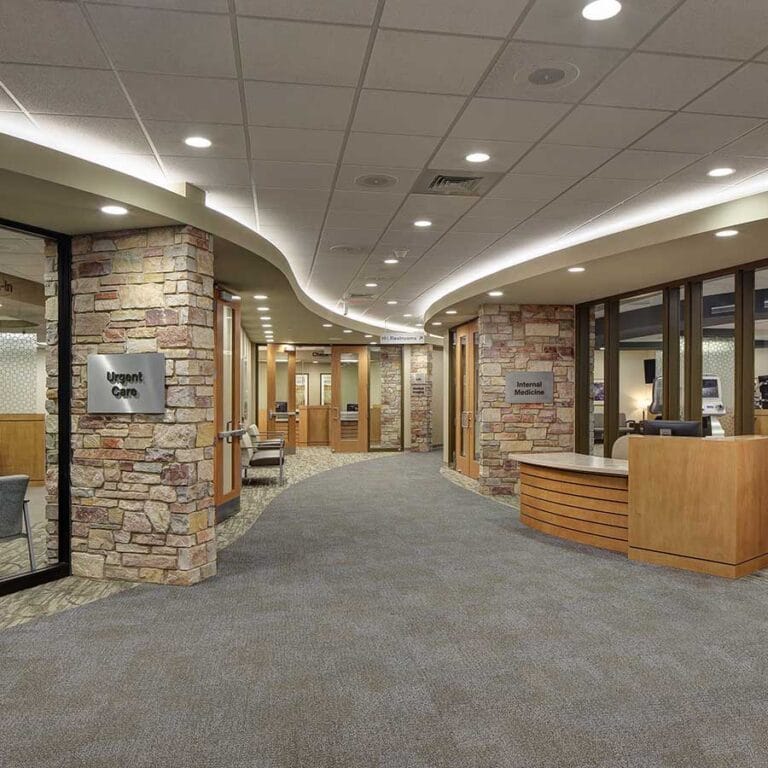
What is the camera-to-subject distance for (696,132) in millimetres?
3697

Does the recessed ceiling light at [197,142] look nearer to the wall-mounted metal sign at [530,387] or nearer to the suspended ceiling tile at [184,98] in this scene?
the suspended ceiling tile at [184,98]

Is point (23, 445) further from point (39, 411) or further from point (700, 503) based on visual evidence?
point (700, 503)

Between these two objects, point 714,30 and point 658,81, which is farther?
point 658,81

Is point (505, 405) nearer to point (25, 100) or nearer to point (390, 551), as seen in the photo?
point (390, 551)

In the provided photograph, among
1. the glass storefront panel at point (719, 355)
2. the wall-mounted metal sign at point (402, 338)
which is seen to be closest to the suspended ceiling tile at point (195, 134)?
the glass storefront panel at point (719, 355)

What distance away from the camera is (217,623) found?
12.7 ft

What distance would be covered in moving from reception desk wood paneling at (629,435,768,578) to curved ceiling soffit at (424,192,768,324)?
1618mm

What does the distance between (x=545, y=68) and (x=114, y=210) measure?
9.28ft

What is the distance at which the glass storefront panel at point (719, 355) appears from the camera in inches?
251

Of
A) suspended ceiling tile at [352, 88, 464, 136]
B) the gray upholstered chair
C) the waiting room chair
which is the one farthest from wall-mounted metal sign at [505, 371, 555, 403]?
the gray upholstered chair

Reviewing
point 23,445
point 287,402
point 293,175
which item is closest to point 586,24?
Result: point 293,175

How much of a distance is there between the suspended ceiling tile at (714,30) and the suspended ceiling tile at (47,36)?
2338 millimetres

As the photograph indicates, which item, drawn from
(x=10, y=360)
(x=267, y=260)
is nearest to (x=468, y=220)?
(x=267, y=260)

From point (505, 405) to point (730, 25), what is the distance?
6.50m
